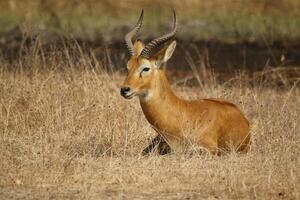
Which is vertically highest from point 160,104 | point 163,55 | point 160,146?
point 163,55

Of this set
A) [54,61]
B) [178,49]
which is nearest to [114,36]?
[178,49]

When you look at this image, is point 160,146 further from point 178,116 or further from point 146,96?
point 146,96

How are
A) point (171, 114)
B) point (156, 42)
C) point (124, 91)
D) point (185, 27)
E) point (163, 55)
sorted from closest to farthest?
point (124, 91) → point (156, 42) → point (171, 114) → point (163, 55) → point (185, 27)

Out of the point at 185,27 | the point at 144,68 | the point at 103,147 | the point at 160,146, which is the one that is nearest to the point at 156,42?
the point at 144,68

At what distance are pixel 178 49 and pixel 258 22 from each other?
4169 mm

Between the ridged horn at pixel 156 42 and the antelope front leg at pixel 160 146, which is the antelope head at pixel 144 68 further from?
the antelope front leg at pixel 160 146

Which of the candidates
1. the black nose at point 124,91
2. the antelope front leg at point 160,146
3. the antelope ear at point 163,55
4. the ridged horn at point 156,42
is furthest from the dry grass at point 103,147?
the ridged horn at point 156,42

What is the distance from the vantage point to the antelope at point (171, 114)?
431 inches

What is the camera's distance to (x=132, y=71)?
36.1ft

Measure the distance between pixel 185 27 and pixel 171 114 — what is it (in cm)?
1243

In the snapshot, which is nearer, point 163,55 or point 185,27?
point 163,55

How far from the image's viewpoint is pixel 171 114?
11070 mm

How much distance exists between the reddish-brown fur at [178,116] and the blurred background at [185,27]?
20.2 feet

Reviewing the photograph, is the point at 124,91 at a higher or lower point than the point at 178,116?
higher
